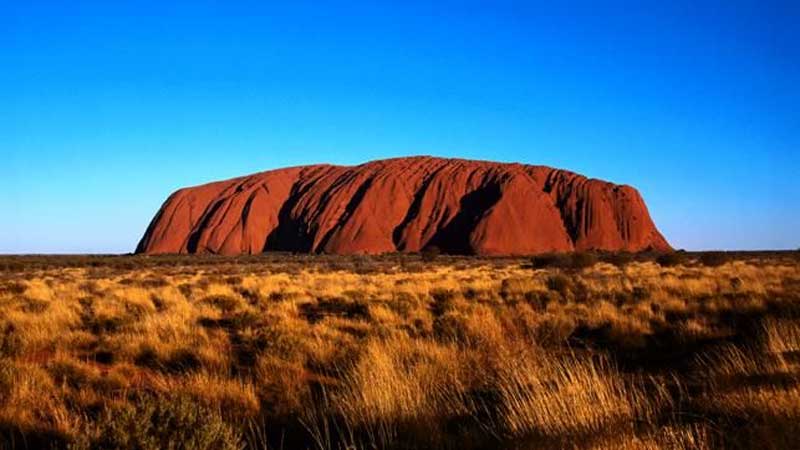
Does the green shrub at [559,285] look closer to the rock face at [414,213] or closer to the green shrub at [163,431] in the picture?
the green shrub at [163,431]

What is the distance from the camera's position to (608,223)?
74125 millimetres

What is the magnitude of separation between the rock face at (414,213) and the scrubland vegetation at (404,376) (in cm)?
5520

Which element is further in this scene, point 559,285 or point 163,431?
point 559,285

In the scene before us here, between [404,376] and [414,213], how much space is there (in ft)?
228

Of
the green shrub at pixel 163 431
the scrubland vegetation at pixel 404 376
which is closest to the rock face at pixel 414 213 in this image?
the scrubland vegetation at pixel 404 376

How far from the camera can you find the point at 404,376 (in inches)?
208

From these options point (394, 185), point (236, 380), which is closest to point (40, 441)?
point (236, 380)

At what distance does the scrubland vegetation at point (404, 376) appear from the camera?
363 cm

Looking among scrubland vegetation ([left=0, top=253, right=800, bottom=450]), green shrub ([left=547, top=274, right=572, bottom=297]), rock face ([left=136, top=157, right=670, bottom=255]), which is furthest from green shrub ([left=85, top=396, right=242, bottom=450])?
rock face ([left=136, top=157, right=670, bottom=255])

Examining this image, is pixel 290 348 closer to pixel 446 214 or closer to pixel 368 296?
pixel 368 296

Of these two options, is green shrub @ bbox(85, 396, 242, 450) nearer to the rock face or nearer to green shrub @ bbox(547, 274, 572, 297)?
green shrub @ bbox(547, 274, 572, 297)

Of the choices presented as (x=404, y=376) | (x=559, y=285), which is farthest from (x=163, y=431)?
(x=559, y=285)

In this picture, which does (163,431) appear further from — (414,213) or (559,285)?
(414,213)

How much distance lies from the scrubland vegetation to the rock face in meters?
55.2
